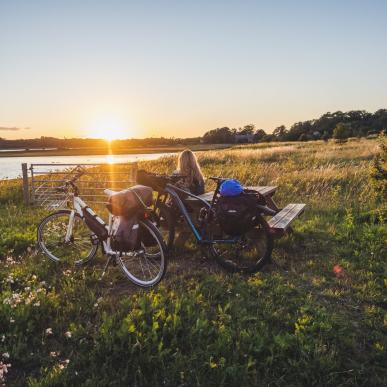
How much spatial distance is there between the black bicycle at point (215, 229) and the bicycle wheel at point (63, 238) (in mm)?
1279

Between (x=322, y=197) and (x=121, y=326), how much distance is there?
8090 millimetres

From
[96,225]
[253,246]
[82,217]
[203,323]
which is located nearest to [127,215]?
[96,225]

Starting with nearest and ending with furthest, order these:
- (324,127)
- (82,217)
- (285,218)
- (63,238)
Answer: (82,217) < (285,218) < (63,238) < (324,127)

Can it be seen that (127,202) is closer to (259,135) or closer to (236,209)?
(236,209)

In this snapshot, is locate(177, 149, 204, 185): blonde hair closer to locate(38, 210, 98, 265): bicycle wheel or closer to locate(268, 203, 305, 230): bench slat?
locate(268, 203, 305, 230): bench slat

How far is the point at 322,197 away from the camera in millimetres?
10438

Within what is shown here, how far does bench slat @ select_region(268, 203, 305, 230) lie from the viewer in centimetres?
546

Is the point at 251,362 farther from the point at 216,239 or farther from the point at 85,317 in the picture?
the point at 216,239

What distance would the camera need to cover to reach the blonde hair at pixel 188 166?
6812 mm

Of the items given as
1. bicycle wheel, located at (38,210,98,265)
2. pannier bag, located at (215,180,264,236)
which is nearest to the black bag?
pannier bag, located at (215,180,264,236)

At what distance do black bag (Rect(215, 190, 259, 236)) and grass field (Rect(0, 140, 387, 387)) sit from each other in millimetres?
731

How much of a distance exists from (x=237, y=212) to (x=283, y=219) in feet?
4.06

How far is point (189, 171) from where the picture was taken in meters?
6.93

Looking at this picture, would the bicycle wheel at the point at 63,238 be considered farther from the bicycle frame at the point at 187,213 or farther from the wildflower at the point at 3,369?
the wildflower at the point at 3,369
